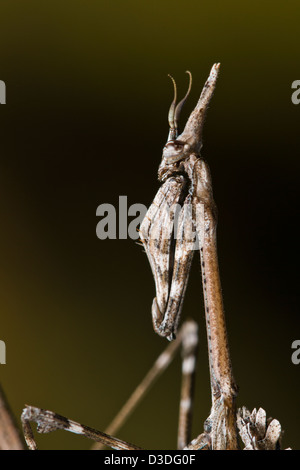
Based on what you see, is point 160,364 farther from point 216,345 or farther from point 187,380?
point 216,345

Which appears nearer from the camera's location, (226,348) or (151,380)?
(226,348)

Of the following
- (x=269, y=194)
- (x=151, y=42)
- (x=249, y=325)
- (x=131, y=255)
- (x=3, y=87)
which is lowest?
(x=249, y=325)

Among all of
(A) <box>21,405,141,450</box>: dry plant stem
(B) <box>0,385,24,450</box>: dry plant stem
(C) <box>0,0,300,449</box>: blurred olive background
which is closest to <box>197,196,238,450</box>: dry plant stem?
(A) <box>21,405,141,450</box>: dry plant stem

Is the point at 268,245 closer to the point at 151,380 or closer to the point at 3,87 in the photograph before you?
the point at 151,380

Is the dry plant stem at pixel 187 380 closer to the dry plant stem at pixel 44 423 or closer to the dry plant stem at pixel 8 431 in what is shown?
the dry plant stem at pixel 44 423

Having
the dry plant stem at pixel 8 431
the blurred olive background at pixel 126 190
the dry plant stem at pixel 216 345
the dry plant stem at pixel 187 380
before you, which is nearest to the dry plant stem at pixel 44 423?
the dry plant stem at pixel 8 431
